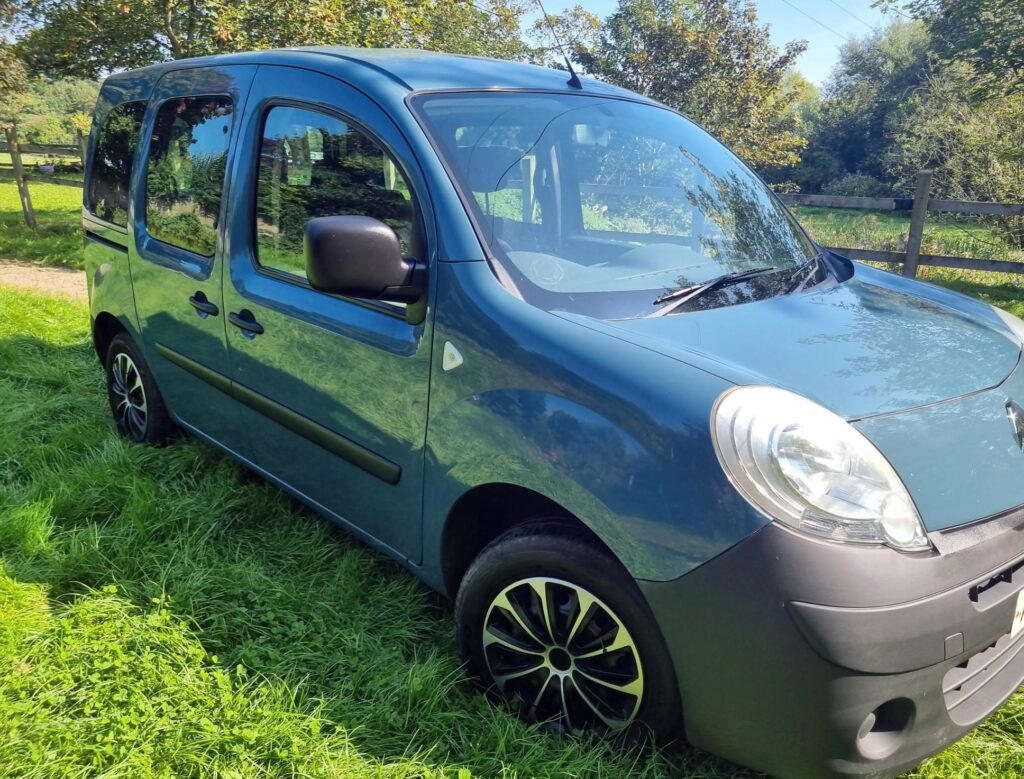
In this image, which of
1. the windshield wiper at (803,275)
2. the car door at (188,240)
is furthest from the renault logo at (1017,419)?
the car door at (188,240)

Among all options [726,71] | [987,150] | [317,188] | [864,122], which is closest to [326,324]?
[317,188]

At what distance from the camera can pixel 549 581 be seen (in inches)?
76.1

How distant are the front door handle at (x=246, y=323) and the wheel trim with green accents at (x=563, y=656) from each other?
1347 mm

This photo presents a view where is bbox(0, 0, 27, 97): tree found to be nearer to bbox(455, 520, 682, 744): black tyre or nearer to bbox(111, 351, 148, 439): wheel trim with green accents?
bbox(111, 351, 148, 439): wheel trim with green accents

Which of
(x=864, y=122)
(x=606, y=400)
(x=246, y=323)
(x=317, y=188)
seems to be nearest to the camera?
(x=606, y=400)

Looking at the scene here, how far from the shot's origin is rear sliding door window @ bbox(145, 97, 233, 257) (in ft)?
9.87

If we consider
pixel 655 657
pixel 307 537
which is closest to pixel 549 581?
pixel 655 657

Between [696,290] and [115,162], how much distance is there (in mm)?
3116

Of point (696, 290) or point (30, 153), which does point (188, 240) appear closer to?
point (696, 290)

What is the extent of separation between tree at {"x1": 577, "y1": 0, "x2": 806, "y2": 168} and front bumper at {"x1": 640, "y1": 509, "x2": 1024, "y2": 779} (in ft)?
61.6

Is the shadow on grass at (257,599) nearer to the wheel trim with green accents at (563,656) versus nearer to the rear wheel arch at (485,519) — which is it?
the wheel trim with green accents at (563,656)

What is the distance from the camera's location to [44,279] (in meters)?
9.02

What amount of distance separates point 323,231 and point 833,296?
1.55 m

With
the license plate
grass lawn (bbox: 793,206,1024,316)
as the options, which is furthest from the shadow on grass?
grass lawn (bbox: 793,206,1024,316)
